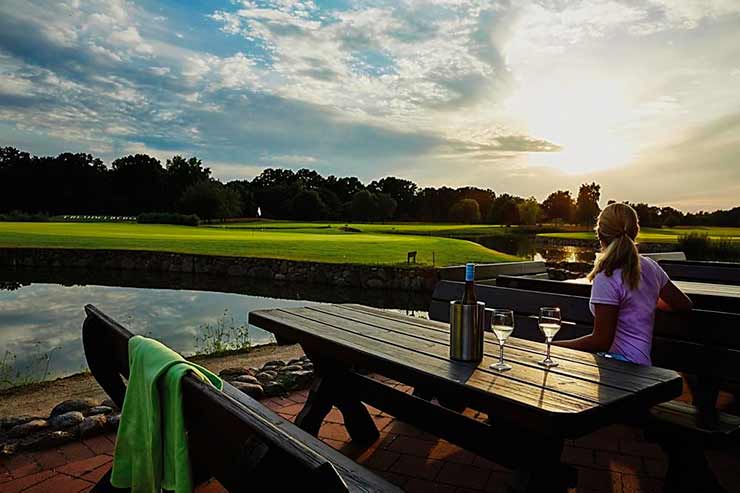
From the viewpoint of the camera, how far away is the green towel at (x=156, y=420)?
62.2 inches

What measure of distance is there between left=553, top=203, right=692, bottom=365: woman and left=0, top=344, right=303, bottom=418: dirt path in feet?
12.1

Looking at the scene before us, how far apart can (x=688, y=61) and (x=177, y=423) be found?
10.00 metres

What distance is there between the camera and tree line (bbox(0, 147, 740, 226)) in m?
56.3

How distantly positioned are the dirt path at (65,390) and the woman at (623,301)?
3.69 metres

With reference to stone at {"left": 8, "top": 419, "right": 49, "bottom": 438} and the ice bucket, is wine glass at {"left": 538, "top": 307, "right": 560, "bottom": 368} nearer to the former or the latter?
the ice bucket

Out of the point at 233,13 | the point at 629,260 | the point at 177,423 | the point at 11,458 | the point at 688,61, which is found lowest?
the point at 11,458

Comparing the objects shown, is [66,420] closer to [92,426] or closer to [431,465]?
[92,426]

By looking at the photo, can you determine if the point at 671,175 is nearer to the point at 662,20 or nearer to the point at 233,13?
the point at 662,20

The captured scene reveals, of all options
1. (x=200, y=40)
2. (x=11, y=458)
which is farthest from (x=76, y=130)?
(x=11, y=458)

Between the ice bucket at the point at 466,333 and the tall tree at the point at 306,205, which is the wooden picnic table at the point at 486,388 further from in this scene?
the tall tree at the point at 306,205

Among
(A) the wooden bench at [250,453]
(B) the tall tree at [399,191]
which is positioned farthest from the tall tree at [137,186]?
(A) the wooden bench at [250,453]

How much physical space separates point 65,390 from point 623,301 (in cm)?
487

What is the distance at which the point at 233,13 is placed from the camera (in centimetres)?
1044

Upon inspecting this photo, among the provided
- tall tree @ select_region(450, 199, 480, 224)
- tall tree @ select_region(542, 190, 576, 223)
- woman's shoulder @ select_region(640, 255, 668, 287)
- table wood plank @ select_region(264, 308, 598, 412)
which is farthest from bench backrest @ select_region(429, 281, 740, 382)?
tall tree @ select_region(542, 190, 576, 223)
